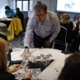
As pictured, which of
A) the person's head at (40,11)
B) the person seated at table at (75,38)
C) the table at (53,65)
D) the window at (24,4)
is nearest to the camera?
the table at (53,65)

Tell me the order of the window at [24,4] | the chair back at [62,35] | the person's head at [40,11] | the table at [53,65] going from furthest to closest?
1. the window at [24,4]
2. the chair back at [62,35]
3. the person's head at [40,11]
4. the table at [53,65]

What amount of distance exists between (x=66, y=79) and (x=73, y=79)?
0.04m

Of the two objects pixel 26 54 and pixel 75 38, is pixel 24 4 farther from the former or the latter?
pixel 26 54

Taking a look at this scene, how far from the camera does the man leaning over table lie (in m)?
2.64

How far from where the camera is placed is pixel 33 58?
2041 millimetres

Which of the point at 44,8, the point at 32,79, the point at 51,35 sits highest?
the point at 44,8

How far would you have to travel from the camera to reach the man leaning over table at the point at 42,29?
2.64m

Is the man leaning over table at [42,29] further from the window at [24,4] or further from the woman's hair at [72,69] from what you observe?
the window at [24,4]

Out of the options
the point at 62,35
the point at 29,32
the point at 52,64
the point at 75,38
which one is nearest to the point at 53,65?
the point at 52,64

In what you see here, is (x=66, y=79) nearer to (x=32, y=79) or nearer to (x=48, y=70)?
(x=32, y=79)

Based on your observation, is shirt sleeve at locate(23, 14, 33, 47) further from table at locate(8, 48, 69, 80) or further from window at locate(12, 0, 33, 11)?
window at locate(12, 0, 33, 11)

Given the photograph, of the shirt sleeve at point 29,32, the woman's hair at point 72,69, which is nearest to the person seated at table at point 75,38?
the shirt sleeve at point 29,32

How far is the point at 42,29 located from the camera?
9.06 feet

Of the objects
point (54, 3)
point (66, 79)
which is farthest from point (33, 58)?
point (54, 3)
